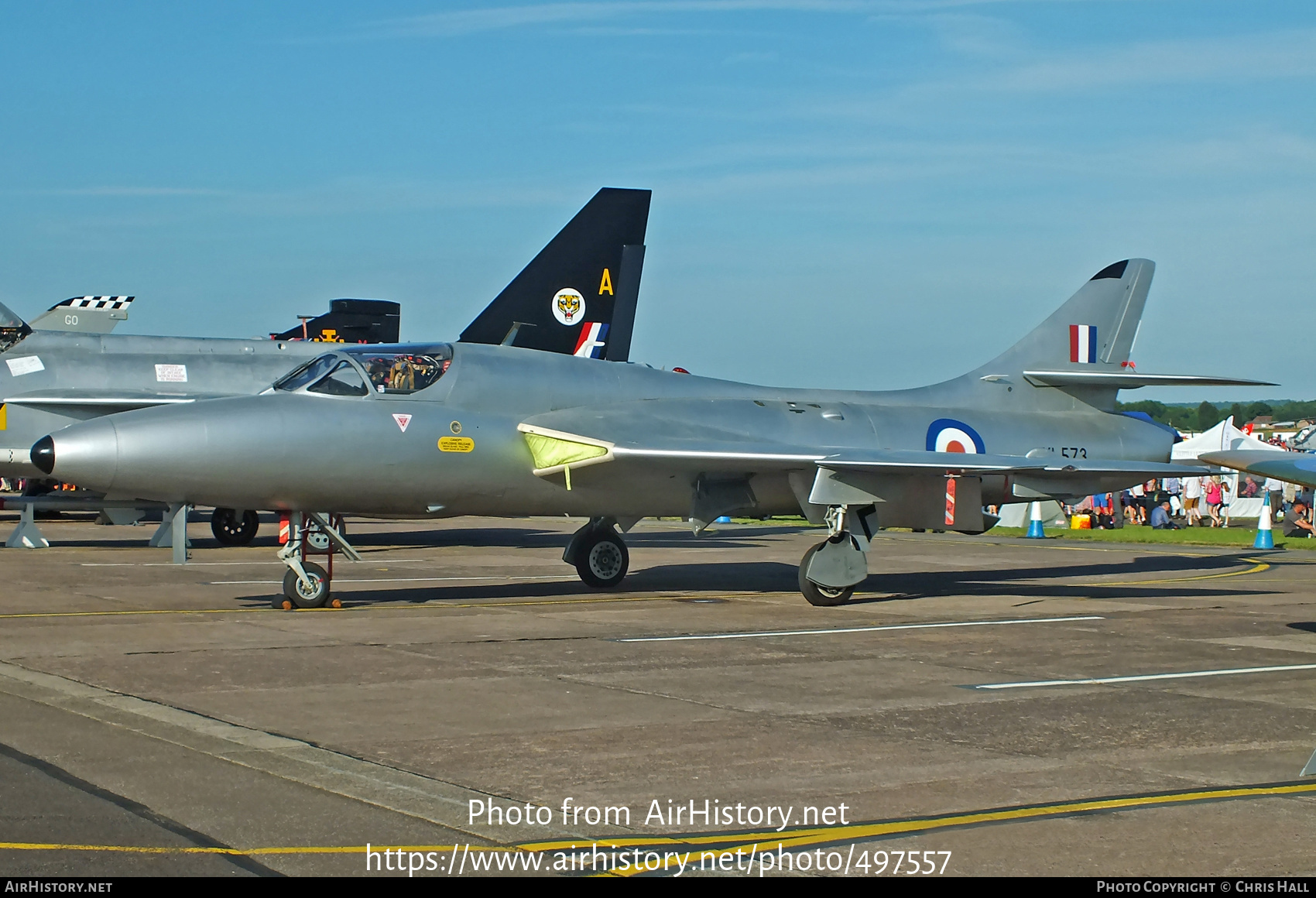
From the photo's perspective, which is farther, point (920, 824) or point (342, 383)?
point (342, 383)

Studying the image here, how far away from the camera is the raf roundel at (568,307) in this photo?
22.9m

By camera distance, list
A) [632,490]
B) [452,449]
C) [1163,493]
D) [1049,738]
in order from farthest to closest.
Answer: [1163,493] < [632,490] < [452,449] < [1049,738]

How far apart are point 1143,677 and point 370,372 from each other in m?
7.75

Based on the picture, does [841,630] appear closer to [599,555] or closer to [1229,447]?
[599,555]

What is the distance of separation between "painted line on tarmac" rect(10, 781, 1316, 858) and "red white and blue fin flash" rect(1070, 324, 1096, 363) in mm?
11861

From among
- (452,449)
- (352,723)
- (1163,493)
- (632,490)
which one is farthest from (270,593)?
(1163,493)

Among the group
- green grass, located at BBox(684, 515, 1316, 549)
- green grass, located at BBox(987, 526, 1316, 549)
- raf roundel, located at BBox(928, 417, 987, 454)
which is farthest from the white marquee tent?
raf roundel, located at BBox(928, 417, 987, 454)

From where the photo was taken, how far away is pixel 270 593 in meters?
14.7

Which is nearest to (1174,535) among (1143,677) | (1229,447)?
(1229,447)

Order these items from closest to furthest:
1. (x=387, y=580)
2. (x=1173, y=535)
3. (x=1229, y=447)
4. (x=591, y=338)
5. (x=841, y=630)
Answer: (x=841, y=630) → (x=387, y=580) → (x=591, y=338) → (x=1173, y=535) → (x=1229, y=447)

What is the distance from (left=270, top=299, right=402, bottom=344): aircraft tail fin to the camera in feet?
98.6

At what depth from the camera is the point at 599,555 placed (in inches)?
626

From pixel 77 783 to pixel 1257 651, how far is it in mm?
8735

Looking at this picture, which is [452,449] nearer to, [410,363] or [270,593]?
[410,363]
